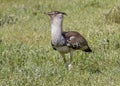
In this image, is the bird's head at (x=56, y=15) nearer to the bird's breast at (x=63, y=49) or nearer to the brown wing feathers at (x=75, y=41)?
the brown wing feathers at (x=75, y=41)

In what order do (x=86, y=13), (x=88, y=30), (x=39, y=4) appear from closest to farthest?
(x=88, y=30)
(x=86, y=13)
(x=39, y=4)

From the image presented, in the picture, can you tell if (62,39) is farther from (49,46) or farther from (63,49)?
(49,46)

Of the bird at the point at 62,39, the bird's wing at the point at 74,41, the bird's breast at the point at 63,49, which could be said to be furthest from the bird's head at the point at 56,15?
the bird's breast at the point at 63,49

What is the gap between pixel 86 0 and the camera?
18.0 m

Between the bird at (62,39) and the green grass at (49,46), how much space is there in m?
0.32

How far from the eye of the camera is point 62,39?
9109mm

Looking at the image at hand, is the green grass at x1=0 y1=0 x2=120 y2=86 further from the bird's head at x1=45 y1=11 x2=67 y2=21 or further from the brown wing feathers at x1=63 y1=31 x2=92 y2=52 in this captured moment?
the bird's head at x1=45 y1=11 x2=67 y2=21

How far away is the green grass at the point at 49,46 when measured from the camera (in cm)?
848

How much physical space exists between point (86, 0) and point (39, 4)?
166 centimetres

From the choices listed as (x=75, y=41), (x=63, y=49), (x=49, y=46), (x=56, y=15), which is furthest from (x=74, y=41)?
(x=49, y=46)

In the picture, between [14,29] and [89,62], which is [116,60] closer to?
[89,62]

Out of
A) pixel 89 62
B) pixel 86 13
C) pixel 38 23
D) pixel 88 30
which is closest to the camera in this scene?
pixel 89 62

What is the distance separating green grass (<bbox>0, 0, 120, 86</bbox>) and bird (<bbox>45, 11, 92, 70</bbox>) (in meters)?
0.32

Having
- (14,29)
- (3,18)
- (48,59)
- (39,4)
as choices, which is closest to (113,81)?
(48,59)
